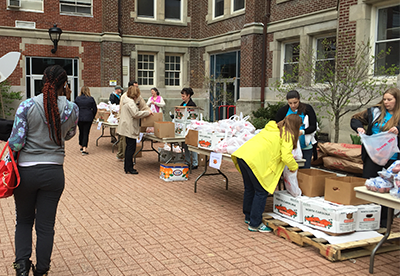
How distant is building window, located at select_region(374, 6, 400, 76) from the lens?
37.0ft

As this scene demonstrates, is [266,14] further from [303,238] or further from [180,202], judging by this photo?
[303,238]

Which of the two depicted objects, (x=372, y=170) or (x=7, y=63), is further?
(x=372, y=170)

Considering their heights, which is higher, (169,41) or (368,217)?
(169,41)

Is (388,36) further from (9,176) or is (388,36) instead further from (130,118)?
Answer: (9,176)

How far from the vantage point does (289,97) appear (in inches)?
229

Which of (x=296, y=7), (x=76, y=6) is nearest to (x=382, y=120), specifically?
(x=296, y=7)

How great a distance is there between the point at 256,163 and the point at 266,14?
1394 centimetres

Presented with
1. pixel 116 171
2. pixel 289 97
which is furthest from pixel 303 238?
pixel 116 171

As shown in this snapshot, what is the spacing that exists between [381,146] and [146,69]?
18.9 meters

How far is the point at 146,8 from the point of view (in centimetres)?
2208

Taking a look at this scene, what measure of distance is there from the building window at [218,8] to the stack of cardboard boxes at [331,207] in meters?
17.4

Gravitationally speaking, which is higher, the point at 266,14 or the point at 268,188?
the point at 266,14

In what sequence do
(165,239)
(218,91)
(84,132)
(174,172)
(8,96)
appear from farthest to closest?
(218,91), (8,96), (84,132), (174,172), (165,239)

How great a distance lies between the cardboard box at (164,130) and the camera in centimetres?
841
